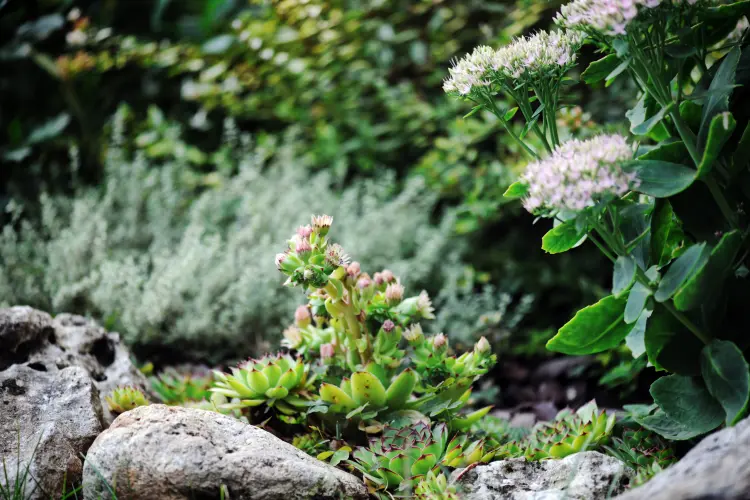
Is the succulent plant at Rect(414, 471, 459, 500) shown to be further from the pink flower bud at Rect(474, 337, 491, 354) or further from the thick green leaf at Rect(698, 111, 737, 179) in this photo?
the thick green leaf at Rect(698, 111, 737, 179)

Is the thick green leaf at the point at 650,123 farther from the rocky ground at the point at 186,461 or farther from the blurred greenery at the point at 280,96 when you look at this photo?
the blurred greenery at the point at 280,96

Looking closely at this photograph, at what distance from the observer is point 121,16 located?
174 inches

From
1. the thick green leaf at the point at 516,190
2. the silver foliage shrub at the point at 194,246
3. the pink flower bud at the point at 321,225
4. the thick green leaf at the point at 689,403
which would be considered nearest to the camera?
A: the thick green leaf at the point at 689,403

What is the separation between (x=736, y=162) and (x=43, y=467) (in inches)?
74.9

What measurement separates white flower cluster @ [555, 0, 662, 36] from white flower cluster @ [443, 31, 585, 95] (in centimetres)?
11

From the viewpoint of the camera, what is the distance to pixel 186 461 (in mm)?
1495

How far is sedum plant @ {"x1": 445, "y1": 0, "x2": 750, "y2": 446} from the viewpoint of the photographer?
1344 millimetres

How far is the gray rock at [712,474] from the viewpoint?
1107 mm

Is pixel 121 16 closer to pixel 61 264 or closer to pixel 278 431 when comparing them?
pixel 61 264

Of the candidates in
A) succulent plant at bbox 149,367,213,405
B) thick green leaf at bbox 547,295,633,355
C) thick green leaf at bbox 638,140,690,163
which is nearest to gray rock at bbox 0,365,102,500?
succulent plant at bbox 149,367,213,405

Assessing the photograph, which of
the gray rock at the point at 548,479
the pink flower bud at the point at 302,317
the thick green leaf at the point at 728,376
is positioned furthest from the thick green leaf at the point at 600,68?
the pink flower bud at the point at 302,317

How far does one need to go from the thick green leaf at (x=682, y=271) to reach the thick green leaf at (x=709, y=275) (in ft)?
0.04

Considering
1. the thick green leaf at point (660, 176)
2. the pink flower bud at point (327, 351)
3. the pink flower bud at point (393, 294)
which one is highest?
the thick green leaf at point (660, 176)

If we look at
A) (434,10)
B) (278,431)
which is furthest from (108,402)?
(434,10)
